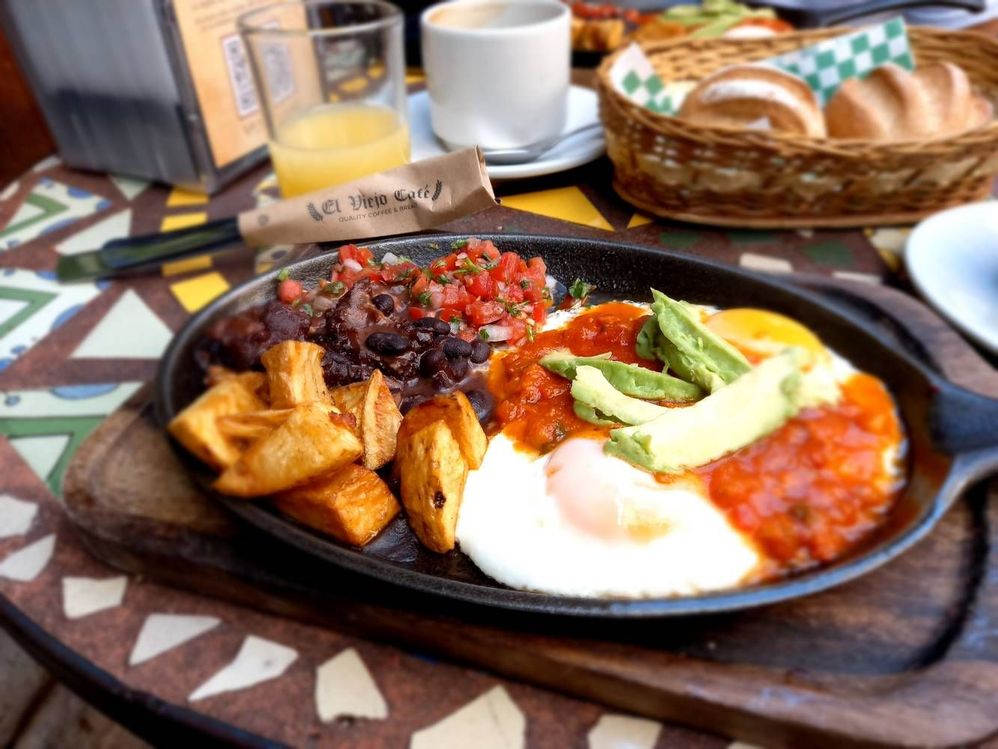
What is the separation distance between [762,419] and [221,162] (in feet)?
3.69

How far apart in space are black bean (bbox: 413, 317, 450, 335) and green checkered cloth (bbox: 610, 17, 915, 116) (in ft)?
2.63

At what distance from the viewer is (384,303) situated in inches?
26.1

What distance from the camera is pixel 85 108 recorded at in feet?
4.07

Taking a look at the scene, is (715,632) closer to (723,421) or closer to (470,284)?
(723,421)

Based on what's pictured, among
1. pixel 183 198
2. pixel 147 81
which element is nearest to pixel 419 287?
pixel 183 198

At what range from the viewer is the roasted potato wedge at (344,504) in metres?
0.59

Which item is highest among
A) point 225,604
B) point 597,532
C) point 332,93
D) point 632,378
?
point 332,93

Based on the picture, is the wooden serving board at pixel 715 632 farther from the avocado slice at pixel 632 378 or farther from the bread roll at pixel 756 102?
the bread roll at pixel 756 102

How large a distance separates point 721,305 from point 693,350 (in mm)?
115

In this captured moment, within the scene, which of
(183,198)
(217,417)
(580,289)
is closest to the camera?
(217,417)

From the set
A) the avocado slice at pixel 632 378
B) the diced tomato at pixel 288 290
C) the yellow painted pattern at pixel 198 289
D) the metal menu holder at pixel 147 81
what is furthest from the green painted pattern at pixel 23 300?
the avocado slice at pixel 632 378

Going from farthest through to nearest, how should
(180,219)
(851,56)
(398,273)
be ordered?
(851,56) → (180,219) → (398,273)

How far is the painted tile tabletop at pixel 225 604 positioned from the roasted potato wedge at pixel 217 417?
0.17m

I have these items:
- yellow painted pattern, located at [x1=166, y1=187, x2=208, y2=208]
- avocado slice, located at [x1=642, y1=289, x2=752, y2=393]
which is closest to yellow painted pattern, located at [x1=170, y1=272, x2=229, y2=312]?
avocado slice, located at [x1=642, y1=289, x2=752, y2=393]
